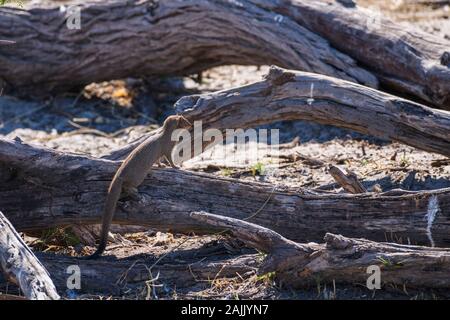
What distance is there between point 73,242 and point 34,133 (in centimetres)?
288

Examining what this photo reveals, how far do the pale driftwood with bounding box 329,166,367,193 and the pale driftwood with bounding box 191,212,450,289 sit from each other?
82 cm

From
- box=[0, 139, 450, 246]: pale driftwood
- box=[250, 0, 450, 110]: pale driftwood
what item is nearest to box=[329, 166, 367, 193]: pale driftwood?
box=[0, 139, 450, 246]: pale driftwood

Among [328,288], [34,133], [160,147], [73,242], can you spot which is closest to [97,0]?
[34,133]

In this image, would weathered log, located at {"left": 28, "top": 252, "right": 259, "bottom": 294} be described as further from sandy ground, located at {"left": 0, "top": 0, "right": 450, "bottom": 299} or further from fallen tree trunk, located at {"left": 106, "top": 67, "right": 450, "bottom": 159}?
fallen tree trunk, located at {"left": 106, "top": 67, "right": 450, "bottom": 159}

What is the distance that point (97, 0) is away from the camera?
806 centimetres

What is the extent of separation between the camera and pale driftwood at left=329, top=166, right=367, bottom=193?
17.7 ft

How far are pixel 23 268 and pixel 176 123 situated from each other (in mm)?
1822

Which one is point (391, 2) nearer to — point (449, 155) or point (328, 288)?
point (449, 155)

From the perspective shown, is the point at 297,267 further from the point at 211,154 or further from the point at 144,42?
the point at 144,42

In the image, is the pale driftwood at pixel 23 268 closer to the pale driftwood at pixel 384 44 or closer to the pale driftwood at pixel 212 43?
the pale driftwood at pixel 212 43

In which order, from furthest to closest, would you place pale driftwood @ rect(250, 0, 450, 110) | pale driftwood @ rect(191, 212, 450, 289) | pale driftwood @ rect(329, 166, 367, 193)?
pale driftwood @ rect(250, 0, 450, 110), pale driftwood @ rect(329, 166, 367, 193), pale driftwood @ rect(191, 212, 450, 289)

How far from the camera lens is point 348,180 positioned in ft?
17.7

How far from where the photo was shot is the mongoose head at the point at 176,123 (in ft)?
19.0

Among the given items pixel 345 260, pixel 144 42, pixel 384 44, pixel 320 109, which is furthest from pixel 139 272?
pixel 144 42
